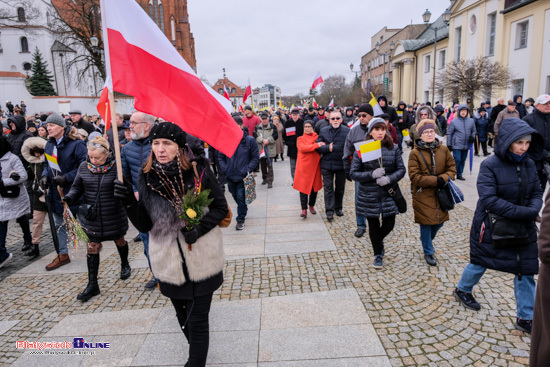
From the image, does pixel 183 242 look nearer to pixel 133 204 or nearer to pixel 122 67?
pixel 133 204

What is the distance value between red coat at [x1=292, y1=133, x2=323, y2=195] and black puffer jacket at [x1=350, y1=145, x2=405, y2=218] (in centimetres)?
226

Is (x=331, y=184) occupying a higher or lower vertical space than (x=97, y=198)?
lower

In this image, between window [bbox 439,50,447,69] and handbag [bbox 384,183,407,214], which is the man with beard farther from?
window [bbox 439,50,447,69]

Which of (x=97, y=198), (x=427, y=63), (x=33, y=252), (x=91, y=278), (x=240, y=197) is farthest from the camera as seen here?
(x=427, y=63)

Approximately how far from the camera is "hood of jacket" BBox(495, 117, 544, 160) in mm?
3301

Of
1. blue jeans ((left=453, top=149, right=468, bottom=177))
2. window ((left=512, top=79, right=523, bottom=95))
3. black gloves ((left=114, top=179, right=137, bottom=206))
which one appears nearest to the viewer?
black gloves ((left=114, top=179, right=137, bottom=206))

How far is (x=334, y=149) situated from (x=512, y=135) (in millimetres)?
4020

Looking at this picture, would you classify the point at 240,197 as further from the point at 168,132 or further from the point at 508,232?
the point at 508,232

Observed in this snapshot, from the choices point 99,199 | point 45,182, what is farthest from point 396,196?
point 45,182

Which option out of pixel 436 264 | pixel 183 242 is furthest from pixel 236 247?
pixel 183 242

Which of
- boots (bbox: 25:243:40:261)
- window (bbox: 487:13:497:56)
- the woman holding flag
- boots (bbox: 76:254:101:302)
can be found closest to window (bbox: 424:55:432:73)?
window (bbox: 487:13:497:56)

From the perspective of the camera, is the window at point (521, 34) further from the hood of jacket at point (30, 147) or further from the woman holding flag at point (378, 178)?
the hood of jacket at point (30, 147)

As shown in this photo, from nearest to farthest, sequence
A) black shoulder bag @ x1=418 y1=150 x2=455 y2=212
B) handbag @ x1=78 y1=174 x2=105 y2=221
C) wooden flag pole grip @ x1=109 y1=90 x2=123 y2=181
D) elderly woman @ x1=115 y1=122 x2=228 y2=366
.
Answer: wooden flag pole grip @ x1=109 y1=90 x2=123 y2=181 < elderly woman @ x1=115 y1=122 x2=228 y2=366 < handbag @ x1=78 y1=174 x2=105 y2=221 < black shoulder bag @ x1=418 y1=150 x2=455 y2=212

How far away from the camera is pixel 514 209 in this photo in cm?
338
